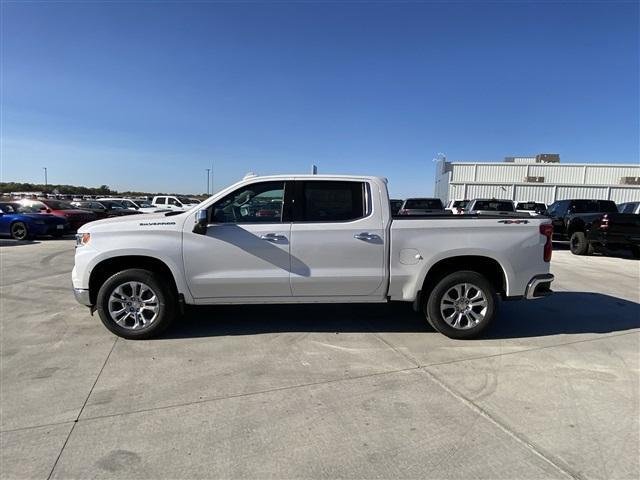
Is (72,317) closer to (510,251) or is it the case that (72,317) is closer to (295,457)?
(295,457)

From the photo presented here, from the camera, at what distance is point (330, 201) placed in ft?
17.0

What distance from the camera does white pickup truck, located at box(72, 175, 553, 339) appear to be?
4992 millimetres

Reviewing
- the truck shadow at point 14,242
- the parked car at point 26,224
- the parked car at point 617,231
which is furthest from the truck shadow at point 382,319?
the parked car at point 26,224

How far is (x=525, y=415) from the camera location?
3389 mm

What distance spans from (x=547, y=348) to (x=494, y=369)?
1047mm

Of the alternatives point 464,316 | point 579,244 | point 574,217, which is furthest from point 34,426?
point 574,217

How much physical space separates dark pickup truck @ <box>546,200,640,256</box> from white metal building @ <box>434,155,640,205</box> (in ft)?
65.2

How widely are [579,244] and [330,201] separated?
11879 mm

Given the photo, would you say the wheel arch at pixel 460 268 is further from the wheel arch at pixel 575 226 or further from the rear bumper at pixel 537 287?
the wheel arch at pixel 575 226

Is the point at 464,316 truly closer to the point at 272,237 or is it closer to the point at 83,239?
the point at 272,237

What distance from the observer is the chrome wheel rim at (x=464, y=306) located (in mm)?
5109

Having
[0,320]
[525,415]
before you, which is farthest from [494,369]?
[0,320]

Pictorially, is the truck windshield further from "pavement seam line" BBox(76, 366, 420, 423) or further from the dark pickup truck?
"pavement seam line" BBox(76, 366, 420, 423)

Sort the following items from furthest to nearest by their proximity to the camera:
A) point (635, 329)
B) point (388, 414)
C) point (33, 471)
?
point (635, 329) < point (388, 414) < point (33, 471)
